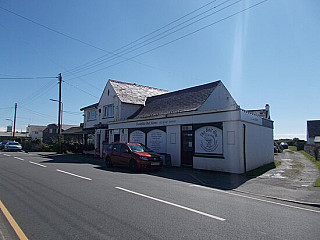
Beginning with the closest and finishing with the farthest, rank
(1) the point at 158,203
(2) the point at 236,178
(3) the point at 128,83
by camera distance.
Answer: (1) the point at 158,203, (2) the point at 236,178, (3) the point at 128,83

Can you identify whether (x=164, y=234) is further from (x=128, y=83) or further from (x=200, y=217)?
(x=128, y=83)

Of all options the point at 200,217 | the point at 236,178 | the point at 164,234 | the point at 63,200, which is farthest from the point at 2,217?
the point at 236,178

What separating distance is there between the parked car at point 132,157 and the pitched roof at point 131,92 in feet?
34.5

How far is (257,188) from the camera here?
1014 centimetres

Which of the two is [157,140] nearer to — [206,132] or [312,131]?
[206,132]

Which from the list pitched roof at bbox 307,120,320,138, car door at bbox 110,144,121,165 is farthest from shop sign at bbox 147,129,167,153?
pitched roof at bbox 307,120,320,138

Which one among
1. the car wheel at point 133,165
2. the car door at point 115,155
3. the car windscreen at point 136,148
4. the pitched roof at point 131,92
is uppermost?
the pitched roof at point 131,92

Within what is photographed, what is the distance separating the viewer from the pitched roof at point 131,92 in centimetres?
2717

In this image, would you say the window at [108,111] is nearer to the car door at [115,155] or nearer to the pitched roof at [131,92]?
the pitched roof at [131,92]

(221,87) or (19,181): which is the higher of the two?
(221,87)

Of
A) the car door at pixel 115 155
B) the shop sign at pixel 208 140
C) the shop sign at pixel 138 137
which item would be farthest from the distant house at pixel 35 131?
the shop sign at pixel 208 140

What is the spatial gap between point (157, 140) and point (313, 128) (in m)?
51.3

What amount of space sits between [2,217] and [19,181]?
4.88 m

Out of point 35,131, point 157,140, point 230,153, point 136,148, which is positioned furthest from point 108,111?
point 35,131
